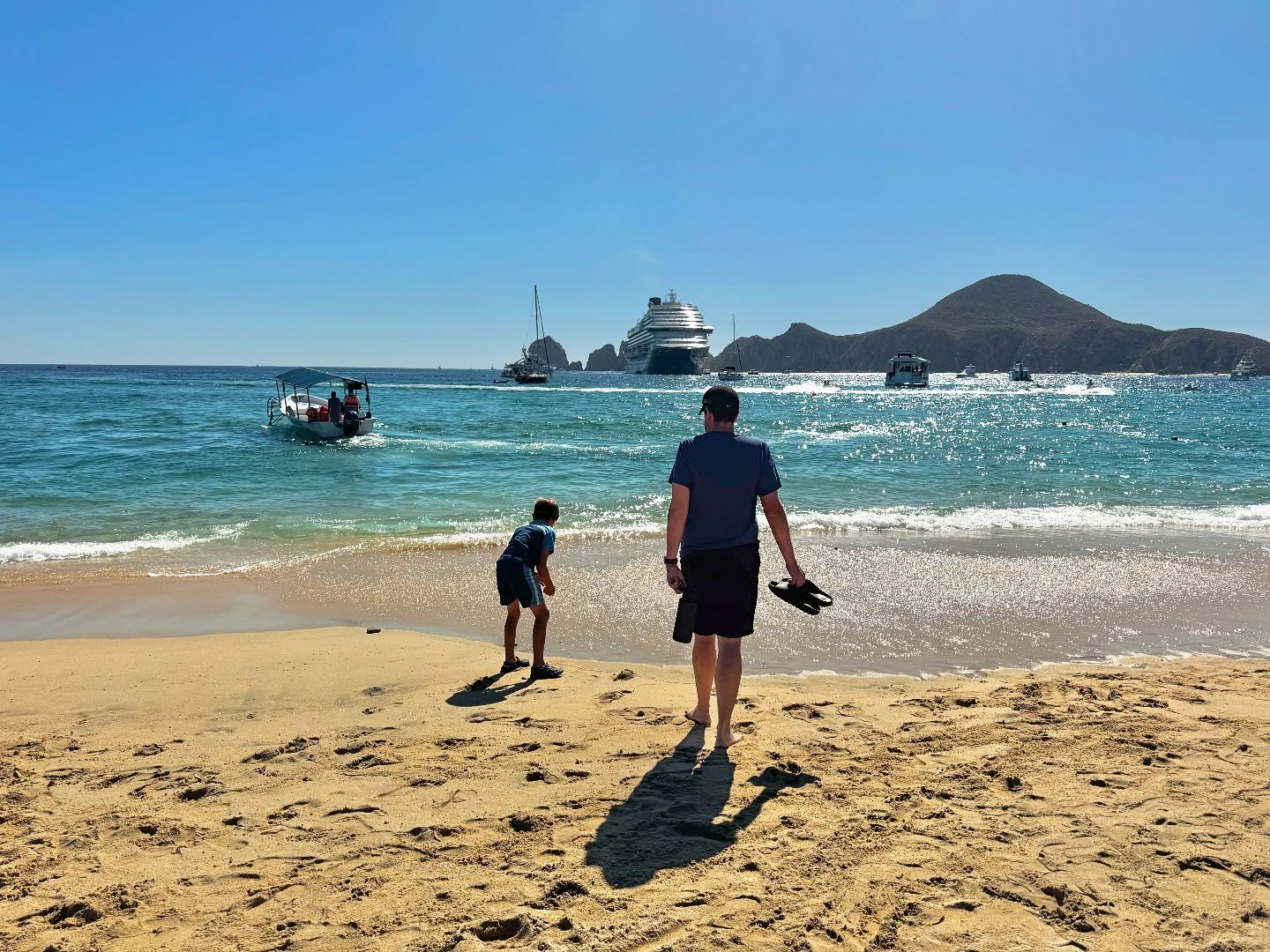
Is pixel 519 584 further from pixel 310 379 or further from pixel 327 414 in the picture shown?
pixel 310 379

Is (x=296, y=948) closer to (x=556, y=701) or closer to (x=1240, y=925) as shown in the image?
(x=556, y=701)

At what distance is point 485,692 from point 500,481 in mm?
11849

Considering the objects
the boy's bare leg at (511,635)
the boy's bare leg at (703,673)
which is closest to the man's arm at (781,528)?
the boy's bare leg at (703,673)

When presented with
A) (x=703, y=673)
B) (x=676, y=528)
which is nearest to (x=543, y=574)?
(x=703, y=673)

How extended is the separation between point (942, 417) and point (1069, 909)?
45554mm

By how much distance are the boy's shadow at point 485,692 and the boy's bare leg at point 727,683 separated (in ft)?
5.31

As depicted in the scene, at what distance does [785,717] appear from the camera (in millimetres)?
4457

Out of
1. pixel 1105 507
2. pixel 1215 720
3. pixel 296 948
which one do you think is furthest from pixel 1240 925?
pixel 1105 507

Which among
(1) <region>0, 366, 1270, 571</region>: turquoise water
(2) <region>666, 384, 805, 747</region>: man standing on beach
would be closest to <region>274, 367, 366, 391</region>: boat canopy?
(1) <region>0, 366, 1270, 571</region>: turquoise water

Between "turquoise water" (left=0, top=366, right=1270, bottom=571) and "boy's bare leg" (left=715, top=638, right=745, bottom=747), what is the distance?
7064 millimetres

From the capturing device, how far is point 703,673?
4.21 m

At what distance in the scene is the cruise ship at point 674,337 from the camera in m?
126

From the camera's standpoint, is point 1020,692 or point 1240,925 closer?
point 1240,925

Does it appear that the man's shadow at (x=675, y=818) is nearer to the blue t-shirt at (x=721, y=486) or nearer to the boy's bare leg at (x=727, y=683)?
the boy's bare leg at (x=727, y=683)
